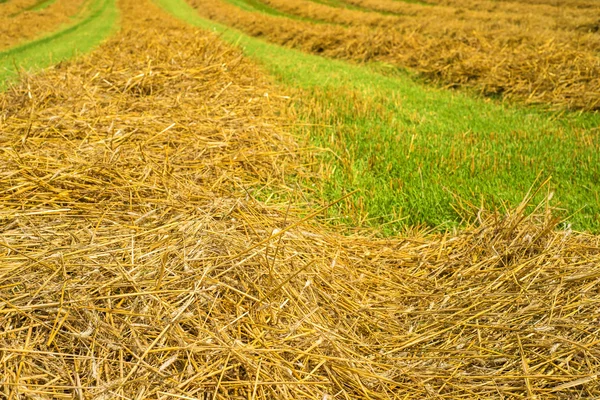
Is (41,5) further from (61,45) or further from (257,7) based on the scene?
(61,45)

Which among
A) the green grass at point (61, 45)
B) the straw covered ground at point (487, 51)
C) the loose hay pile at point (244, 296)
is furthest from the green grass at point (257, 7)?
the loose hay pile at point (244, 296)

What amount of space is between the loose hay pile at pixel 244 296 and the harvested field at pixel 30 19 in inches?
463

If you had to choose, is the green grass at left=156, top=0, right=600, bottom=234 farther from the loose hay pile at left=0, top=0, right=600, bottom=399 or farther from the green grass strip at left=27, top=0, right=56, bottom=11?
the green grass strip at left=27, top=0, right=56, bottom=11

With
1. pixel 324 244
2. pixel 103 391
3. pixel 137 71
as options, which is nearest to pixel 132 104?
pixel 137 71

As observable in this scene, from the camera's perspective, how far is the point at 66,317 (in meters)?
1.93

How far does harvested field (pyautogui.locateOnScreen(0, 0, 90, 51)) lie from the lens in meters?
14.2

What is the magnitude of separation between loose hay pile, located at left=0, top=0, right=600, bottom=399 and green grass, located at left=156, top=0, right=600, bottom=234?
1.52 ft

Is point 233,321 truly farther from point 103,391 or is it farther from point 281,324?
point 103,391

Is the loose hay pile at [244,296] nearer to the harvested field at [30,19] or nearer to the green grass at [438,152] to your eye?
the green grass at [438,152]

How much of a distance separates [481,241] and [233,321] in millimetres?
1566

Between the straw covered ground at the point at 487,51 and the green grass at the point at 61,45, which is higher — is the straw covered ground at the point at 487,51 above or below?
above

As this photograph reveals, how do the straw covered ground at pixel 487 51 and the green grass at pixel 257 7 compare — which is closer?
the straw covered ground at pixel 487 51

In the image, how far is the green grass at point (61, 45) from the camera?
894 cm

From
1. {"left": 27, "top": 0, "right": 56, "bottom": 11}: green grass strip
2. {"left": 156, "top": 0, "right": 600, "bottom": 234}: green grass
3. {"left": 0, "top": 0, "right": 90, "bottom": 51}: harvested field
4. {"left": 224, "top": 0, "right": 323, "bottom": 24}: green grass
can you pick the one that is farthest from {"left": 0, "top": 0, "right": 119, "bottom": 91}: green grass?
{"left": 224, "top": 0, "right": 323, "bottom": 24}: green grass
